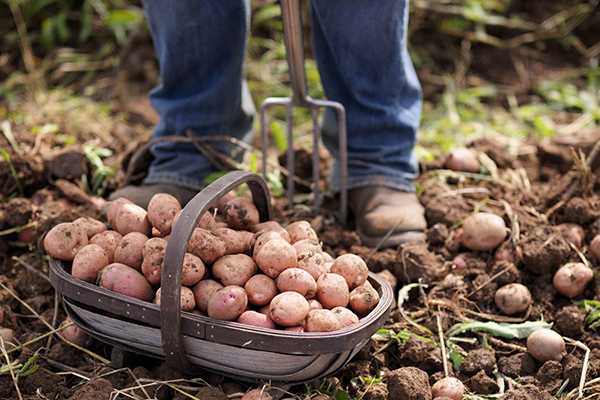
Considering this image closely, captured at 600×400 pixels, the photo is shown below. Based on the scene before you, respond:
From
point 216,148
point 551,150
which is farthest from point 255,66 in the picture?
point 551,150

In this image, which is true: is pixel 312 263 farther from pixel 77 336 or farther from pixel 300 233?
pixel 77 336

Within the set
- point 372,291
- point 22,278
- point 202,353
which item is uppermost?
point 372,291

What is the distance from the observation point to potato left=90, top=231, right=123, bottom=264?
1.67m

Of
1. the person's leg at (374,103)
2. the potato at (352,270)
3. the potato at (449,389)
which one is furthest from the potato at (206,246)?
the person's leg at (374,103)

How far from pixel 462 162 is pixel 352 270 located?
1.25 meters

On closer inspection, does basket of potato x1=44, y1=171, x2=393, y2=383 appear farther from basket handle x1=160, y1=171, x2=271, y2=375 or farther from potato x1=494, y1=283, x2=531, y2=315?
potato x1=494, y1=283, x2=531, y2=315

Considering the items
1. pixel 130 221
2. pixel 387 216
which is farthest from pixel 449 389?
pixel 130 221

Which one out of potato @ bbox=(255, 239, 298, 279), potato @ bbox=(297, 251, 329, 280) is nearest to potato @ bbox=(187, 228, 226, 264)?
potato @ bbox=(255, 239, 298, 279)

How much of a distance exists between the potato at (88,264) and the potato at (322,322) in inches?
24.1

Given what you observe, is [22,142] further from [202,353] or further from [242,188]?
[202,353]

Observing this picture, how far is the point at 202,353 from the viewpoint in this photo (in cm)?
148

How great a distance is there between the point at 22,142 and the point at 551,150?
8.45 ft

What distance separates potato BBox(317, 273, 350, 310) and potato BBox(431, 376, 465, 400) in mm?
365

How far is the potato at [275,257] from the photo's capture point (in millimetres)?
Answer: 1553
